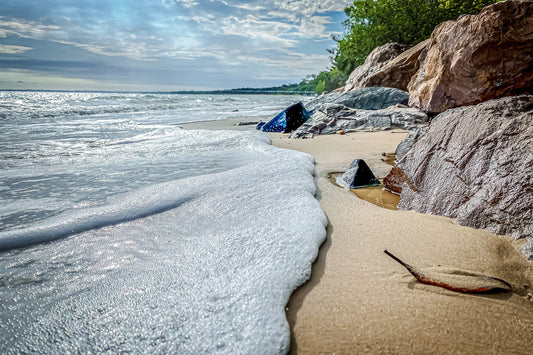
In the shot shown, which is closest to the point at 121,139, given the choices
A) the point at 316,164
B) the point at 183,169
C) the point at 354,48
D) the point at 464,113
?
the point at 183,169

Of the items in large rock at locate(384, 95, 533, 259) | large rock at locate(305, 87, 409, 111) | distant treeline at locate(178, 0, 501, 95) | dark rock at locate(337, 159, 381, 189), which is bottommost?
dark rock at locate(337, 159, 381, 189)

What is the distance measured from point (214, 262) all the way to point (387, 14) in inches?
863

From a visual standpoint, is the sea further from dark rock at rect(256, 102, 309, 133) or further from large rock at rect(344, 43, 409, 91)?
large rock at rect(344, 43, 409, 91)

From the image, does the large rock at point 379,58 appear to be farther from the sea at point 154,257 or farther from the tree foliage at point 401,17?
the sea at point 154,257

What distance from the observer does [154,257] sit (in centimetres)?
150

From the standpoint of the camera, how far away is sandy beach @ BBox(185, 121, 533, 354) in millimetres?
951

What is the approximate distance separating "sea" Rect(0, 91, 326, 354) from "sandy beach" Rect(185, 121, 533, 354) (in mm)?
113

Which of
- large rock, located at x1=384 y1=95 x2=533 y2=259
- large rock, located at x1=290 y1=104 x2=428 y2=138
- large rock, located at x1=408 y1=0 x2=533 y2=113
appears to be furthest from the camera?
large rock, located at x1=290 y1=104 x2=428 y2=138

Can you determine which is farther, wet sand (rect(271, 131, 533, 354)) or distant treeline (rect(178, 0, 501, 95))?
distant treeline (rect(178, 0, 501, 95))

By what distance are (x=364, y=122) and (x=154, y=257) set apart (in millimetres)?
5757

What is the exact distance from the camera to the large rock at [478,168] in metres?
1.54

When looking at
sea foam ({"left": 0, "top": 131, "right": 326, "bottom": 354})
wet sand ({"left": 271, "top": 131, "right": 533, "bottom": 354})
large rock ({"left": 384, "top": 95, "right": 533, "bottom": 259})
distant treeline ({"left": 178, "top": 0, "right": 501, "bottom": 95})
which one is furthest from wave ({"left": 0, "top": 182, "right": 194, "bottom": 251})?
distant treeline ({"left": 178, "top": 0, "right": 501, "bottom": 95})

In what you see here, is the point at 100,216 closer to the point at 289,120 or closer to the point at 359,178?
the point at 359,178

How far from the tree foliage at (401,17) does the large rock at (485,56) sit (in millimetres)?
13370
